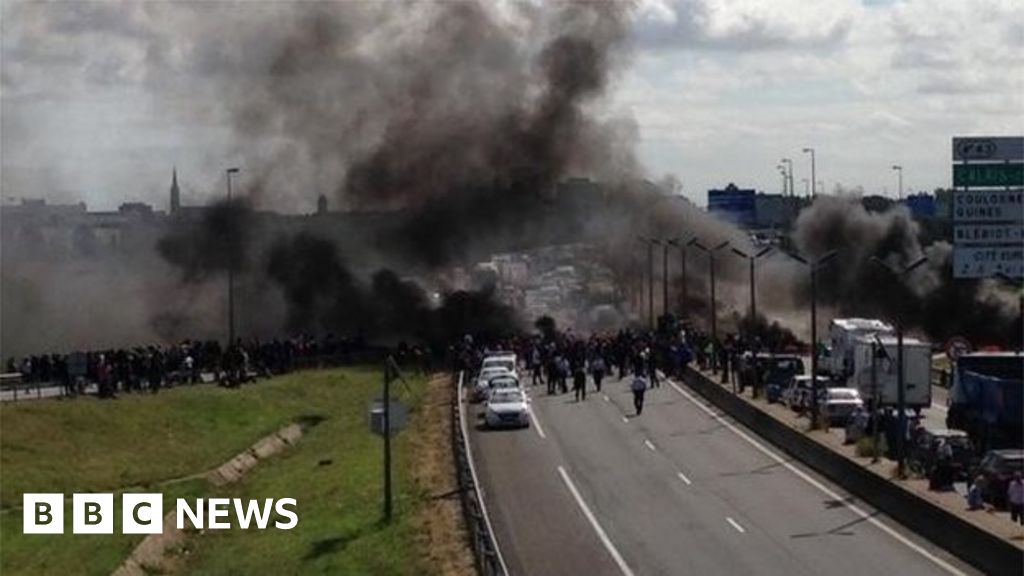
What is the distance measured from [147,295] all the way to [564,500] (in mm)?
77189

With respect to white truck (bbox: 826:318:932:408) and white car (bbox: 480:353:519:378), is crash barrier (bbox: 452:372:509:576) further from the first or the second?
white truck (bbox: 826:318:932:408)

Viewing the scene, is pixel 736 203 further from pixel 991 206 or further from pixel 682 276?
pixel 991 206

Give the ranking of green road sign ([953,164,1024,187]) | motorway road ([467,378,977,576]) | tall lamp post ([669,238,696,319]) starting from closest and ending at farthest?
green road sign ([953,164,1024,187]) → motorway road ([467,378,977,576]) → tall lamp post ([669,238,696,319])

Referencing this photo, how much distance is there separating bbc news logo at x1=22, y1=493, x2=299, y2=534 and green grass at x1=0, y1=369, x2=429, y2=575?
385 millimetres

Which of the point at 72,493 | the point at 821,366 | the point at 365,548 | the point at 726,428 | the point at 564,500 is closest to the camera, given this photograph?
the point at 365,548

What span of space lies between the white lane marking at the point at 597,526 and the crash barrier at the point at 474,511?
227cm

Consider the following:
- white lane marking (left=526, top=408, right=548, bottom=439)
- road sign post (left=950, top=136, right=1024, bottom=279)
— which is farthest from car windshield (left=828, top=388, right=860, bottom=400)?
road sign post (left=950, top=136, right=1024, bottom=279)

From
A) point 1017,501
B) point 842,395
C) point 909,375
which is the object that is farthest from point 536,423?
point 1017,501

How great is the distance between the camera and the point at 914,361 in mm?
63250

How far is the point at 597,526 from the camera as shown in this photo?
41250 millimetres

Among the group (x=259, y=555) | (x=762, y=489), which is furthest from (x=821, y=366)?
(x=259, y=555)

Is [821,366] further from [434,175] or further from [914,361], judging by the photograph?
[434,175]

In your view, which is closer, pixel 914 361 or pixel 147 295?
pixel 914 361

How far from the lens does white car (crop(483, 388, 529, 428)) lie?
59.9 metres
